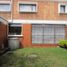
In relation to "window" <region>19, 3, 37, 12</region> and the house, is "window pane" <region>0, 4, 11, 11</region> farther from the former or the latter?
"window" <region>19, 3, 37, 12</region>

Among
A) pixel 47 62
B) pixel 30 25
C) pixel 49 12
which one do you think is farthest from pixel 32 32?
pixel 47 62

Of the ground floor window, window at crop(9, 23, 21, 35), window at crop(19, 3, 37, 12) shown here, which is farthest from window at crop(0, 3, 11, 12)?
the ground floor window

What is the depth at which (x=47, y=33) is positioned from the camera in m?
35.0

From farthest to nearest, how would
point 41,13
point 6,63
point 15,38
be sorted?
point 41,13 < point 15,38 < point 6,63

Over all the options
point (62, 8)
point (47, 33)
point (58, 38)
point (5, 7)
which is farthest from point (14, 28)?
point (62, 8)

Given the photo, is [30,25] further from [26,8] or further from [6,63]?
[6,63]

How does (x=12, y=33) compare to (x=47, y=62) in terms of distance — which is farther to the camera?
(x=12, y=33)

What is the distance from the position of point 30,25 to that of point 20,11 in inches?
77.2

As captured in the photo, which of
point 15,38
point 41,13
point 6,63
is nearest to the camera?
point 6,63

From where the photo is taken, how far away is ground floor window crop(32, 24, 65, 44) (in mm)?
34812

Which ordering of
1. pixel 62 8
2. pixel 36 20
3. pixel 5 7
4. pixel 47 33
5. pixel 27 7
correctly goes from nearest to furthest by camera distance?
pixel 36 20 < pixel 5 7 < pixel 47 33 < pixel 27 7 < pixel 62 8

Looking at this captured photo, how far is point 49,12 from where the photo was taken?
115 feet

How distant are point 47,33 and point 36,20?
1.94 metres

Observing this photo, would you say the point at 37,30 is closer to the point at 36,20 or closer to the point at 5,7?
the point at 36,20
